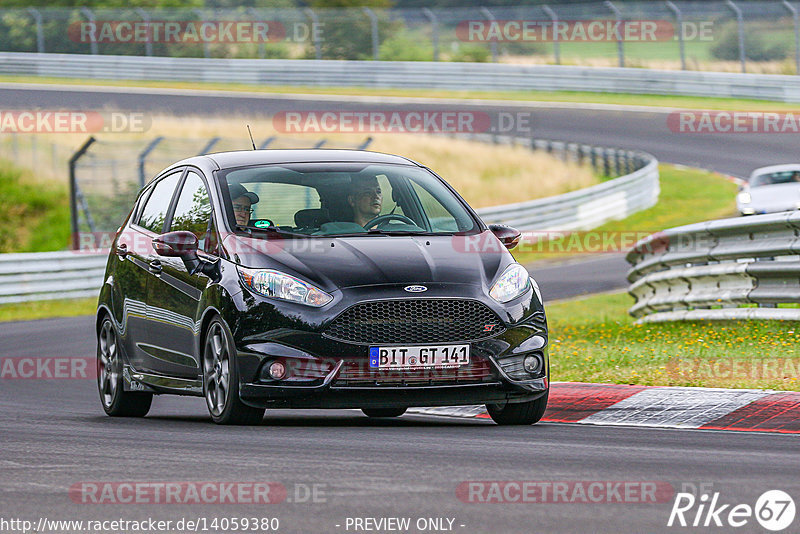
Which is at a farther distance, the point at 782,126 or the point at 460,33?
the point at 460,33

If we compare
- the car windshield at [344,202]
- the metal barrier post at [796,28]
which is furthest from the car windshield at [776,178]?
the car windshield at [344,202]

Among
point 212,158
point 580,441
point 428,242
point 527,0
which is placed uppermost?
point 527,0

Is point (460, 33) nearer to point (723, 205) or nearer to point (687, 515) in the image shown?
point (723, 205)

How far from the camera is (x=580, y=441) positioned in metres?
7.29

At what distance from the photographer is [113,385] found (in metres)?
10.1

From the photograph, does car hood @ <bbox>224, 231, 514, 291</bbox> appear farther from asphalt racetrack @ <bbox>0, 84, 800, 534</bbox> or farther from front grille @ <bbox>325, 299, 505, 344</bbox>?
asphalt racetrack @ <bbox>0, 84, 800, 534</bbox>

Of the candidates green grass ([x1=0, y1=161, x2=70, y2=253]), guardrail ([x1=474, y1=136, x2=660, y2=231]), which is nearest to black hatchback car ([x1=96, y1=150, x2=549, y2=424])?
guardrail ([x1=474, y1=136, x2=660, y2=231])

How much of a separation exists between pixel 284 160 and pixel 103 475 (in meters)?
Result: 3.45

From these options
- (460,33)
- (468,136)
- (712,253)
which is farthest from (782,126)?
(712,253)

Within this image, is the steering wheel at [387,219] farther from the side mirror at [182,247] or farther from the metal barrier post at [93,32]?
the metal barrier post at [93,32]

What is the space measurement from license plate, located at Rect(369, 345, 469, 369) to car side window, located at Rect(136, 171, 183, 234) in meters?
2.33

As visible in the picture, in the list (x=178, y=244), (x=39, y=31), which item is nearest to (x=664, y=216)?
(x=178, y=244)

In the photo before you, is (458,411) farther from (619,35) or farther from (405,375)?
(619,35)

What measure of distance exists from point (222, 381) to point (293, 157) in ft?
5.65
